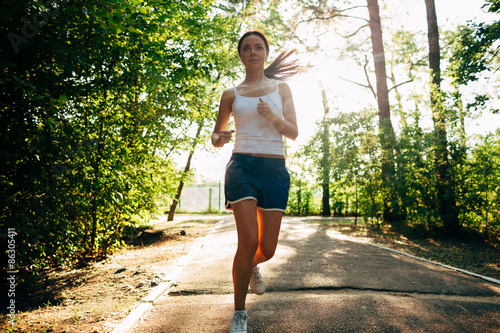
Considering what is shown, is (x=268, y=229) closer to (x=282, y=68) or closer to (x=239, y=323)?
(x=239, y=323)

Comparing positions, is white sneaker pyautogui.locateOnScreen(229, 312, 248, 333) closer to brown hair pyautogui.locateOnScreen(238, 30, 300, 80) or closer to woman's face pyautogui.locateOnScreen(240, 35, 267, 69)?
woman's face pyautogui.locateOnScreen(240, 35, 267, 69)

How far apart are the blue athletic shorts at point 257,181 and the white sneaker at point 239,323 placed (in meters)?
0.87

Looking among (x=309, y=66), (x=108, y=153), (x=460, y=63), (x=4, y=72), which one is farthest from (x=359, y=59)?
(x=4, y=72)

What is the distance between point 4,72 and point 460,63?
858 cm

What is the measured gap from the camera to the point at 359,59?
1877 cm

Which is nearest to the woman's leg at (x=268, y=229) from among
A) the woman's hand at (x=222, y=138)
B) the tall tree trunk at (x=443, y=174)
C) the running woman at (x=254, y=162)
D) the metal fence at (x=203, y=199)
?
the running woman at (x=254, y=162)

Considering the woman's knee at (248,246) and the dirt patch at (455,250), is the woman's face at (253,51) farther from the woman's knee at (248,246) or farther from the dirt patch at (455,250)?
the dirt patch at (455,250)

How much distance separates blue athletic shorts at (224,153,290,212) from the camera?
2.77 m

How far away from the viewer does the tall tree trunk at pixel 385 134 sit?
34.0ft

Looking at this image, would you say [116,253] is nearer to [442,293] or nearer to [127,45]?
[127,45]

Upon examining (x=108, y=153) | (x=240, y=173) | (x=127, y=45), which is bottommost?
(x=240, y=173)

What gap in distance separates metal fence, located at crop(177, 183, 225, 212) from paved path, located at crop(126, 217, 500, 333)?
64.7 ft

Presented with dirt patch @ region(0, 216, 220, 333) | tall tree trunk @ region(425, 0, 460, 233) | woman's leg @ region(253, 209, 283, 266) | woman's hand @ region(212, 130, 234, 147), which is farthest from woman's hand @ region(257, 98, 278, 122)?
tall tree trunk @ region(425, 0, 460, 233)

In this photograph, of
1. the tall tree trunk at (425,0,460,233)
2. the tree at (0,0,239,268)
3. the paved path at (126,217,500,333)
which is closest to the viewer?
the paved path at (126,217,500,333)
